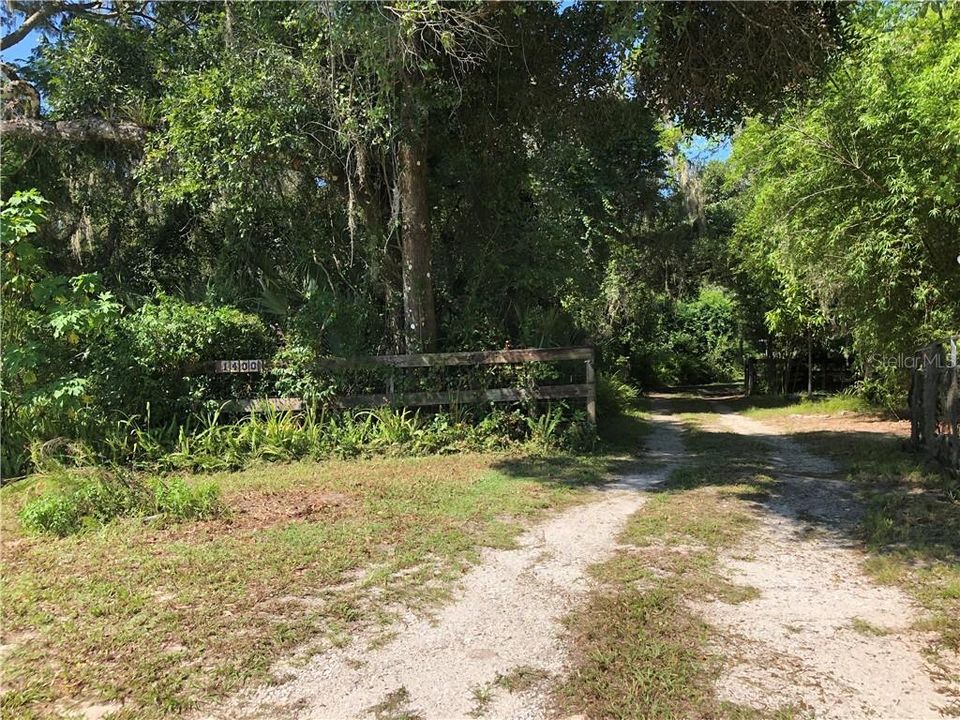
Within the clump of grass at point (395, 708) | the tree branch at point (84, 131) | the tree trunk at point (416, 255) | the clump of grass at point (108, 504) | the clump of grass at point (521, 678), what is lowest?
the clump of grass at point (395, 708)

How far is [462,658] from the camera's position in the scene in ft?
11.6

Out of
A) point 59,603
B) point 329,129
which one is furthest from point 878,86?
point 59,603

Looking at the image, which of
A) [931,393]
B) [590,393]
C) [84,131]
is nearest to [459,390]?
[590,393]

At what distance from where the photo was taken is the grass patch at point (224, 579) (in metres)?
3.36

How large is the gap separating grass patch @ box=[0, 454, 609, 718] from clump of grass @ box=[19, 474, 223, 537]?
0.12 meters

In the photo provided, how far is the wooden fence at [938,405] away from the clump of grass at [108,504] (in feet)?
24.4

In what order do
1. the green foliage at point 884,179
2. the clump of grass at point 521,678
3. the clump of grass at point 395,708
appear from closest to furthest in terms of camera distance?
the clump of grass at point 395,708 → the clump of grass at point 521,678 → the green foliage at point 884,179

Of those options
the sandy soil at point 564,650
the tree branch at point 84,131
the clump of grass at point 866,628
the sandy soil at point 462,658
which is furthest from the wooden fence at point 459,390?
the clump of grass at point 866,628

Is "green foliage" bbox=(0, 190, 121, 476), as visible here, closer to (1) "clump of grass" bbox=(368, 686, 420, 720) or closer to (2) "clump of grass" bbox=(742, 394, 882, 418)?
(1) "clump of grass" bbox=(368, 686, 420, 720)

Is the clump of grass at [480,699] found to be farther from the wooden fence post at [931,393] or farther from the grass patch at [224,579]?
the wooden fence post at [931,393]

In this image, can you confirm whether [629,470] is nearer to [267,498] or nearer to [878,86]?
[267,498]

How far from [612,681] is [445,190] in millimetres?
9577

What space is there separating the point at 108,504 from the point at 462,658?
12.9 ft

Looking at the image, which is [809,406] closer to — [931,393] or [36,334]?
[931,393]
